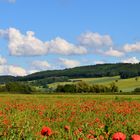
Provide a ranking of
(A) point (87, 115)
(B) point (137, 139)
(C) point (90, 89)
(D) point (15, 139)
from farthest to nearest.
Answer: (C) point (90, 89) → (A) point (87, 115) → (D) point (15, 139) → (B) point (137, 139)

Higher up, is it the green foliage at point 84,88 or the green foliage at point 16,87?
the green foliage at point 16,87

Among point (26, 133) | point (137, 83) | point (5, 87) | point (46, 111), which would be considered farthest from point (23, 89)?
point (26, 133)

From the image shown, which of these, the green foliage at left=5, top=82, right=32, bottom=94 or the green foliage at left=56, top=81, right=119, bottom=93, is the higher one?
the green foliage at left=5, top=82, right=32, bottom=94

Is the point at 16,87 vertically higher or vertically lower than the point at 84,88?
higher

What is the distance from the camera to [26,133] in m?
5.93

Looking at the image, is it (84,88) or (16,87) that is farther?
(16,87)

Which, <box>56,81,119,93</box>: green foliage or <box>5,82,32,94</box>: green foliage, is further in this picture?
<box>5,82,32,94</box>: green foliage

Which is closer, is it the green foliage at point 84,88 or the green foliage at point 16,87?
the green foliage at point 84,88

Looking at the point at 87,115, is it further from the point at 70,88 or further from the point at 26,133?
the point at 70,88

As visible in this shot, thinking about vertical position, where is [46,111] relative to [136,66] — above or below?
below

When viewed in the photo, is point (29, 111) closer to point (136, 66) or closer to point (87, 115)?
point (87, 115)

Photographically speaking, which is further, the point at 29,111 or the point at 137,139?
the point at 29,111

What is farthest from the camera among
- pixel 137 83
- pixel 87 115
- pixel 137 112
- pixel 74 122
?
pixel 137 83

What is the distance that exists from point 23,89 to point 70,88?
9625 millimetres
